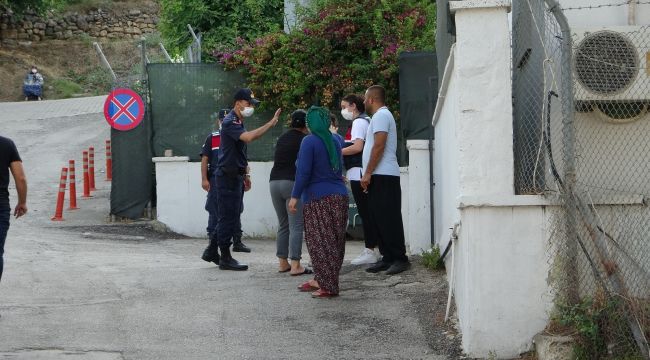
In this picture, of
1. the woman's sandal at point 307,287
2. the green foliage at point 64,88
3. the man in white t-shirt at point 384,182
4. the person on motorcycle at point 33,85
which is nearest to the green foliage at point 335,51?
the man in white t-shirt at point 384,182

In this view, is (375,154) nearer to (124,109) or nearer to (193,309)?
(193,309)

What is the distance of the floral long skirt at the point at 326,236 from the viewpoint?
923 cm

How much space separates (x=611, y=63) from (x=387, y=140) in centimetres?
341

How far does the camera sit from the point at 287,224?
11.0 m

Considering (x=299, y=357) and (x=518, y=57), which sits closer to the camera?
(x=299, y=357)

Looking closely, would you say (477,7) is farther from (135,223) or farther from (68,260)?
(135,223)

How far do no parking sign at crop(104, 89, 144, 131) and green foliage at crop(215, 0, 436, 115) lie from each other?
155 cm

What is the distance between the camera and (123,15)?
1811 inches

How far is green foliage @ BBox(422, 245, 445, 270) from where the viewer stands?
10.2m

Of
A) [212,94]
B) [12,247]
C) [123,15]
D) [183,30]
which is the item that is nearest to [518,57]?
[12,247]

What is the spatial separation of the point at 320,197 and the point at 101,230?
7582 millimetres

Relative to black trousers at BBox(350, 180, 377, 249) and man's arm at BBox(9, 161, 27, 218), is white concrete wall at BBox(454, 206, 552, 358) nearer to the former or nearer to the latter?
man's arm at BBox(9, 161, 27, 218)

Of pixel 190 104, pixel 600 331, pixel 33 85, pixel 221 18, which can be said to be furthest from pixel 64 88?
pixel 600 331

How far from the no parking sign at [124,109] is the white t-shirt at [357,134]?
5975 mm
